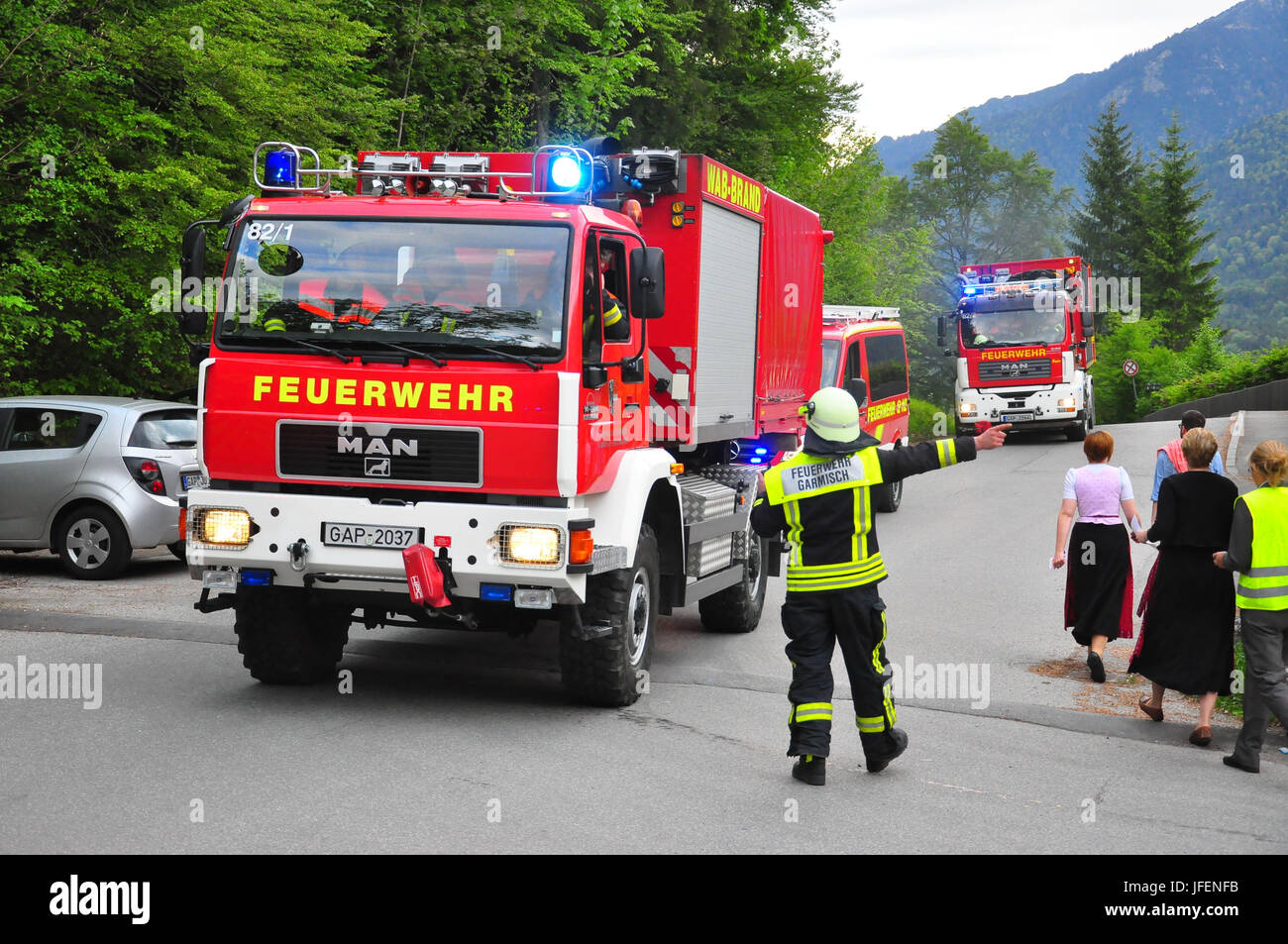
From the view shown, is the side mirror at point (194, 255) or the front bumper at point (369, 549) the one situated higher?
the side mirror at point (194, 255)

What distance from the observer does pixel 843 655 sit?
6.61 m

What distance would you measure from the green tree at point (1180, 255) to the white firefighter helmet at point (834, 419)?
243 ft

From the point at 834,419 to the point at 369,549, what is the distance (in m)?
2.52

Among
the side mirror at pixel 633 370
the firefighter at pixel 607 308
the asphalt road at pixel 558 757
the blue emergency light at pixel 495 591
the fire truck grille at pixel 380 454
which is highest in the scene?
the firefighter at pixel 607 308

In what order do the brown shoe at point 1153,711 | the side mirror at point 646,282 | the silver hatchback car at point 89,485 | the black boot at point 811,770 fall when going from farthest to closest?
1. the silver hatchback car at point 89,485
2. the brown shoe at point 1153,711
3. the side mirror at point 646,282
4. the black boot at point 811,770

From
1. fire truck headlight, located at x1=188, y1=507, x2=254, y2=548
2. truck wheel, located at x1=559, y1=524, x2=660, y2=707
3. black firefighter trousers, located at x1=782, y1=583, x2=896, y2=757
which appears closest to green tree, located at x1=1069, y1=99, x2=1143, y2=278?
truck wheel, located at x1=559, y1=524, x2=660, y2=707

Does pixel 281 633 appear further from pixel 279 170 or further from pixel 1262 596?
pixel 1262 596

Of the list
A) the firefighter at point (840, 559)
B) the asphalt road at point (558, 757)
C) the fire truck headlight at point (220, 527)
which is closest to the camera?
the asphalt road at point (558, 757)

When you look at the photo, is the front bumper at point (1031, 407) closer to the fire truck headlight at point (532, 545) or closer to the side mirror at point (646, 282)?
the side mirror at point (646, 282)

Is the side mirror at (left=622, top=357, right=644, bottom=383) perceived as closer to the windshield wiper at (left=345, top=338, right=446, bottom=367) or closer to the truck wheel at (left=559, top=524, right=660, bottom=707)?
the truck wheel at (left=559, top=524, right=660, bottom=707)

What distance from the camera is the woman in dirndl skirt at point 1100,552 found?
370 inches

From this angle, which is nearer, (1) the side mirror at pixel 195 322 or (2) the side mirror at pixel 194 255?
(2) the side mirror at pixel 194 255

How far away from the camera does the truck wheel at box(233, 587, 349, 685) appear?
7922mm

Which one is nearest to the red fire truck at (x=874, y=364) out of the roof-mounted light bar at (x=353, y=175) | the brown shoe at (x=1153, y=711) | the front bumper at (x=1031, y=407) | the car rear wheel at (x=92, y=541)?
the front bumper at (x=1031, y=407)
